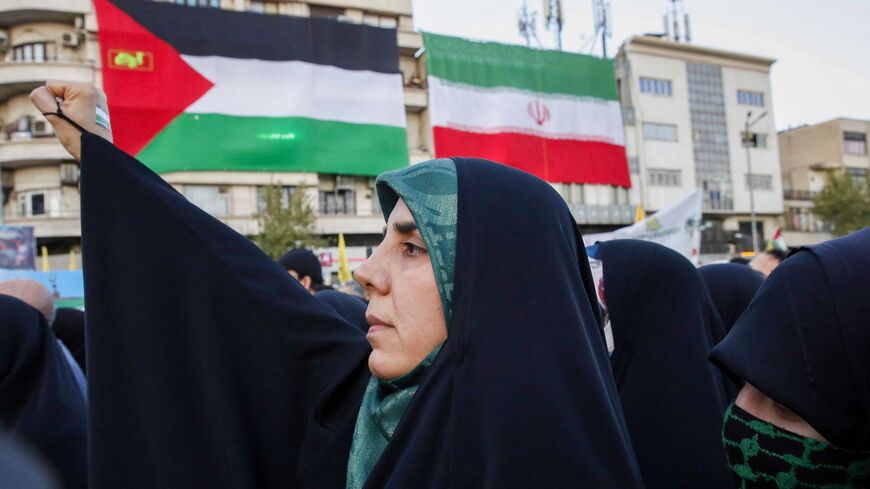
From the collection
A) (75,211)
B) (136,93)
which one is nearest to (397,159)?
(136,93)

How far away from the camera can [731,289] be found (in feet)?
10.7

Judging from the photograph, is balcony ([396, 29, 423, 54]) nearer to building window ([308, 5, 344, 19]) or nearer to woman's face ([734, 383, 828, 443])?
building window ([308, 5, 344, 19])

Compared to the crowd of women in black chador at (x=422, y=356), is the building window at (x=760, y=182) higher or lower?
higher

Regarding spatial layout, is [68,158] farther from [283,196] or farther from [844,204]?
[844,204]

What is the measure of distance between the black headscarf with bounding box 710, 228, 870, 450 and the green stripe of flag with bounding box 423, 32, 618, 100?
22.5 meters

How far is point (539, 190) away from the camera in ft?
3.92

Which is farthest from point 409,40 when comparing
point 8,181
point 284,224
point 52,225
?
point 8,181

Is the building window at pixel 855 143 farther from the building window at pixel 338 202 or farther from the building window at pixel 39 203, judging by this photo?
the building window at pixel 39 203

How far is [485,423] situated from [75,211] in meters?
25.0

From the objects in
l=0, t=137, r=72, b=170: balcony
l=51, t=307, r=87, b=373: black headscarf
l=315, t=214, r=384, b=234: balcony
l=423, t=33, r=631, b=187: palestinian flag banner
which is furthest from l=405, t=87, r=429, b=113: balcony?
l=51, t=307, r=87, b=373: black headscarf

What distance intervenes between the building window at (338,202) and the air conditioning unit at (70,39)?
8758mm

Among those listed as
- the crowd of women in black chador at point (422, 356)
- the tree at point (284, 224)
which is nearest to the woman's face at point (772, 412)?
the crowd of women in black chador at point (422, 356)

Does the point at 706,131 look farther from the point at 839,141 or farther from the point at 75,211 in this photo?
the point at 75,211

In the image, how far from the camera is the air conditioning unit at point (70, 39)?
72.4ft
